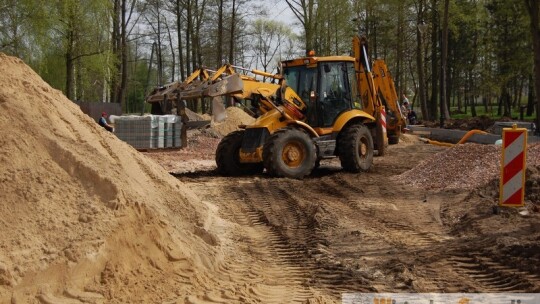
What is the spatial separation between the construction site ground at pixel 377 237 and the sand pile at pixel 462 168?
0.07 meters

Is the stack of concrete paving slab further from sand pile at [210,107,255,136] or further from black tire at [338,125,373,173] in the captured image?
black tire at [338,125,373,173]

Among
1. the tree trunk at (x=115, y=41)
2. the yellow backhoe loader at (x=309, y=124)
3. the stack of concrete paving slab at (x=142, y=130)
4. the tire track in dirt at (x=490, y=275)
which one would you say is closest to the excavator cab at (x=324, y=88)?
the yellow backhoe loader at (x=309, y=124)

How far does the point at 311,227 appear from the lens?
7676 millimetres

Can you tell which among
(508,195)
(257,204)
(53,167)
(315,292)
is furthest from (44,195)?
(508,195)

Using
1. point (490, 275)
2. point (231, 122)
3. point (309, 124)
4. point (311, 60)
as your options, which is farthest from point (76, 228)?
point (231, 122)

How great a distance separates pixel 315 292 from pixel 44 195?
8.73 feet

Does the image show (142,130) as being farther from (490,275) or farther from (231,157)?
(490,275)

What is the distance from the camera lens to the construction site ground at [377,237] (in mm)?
5137

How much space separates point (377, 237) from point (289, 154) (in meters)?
6.37

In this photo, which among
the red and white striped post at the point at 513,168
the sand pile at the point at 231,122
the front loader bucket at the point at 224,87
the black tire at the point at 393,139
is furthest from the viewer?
the sand pile at the point at 231,122

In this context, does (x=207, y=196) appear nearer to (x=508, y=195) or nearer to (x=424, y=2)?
(x=508, y=195)

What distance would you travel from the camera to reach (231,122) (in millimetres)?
28359

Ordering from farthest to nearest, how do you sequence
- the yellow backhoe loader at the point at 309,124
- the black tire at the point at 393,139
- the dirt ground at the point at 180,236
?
the black tire at the point at 393,139, the yellow backhoe loader at the point at 309,124, the dirt ground at the point at 180,236

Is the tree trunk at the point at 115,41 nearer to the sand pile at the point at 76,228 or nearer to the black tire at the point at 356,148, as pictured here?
the black tire at the point at 356,148
